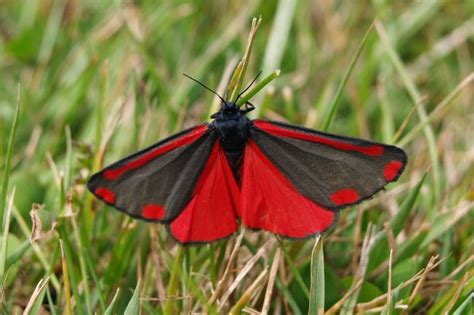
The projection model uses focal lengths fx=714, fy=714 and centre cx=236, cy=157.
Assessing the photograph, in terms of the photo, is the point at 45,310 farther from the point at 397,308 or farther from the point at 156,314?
the point at 397,308

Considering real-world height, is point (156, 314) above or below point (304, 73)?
below

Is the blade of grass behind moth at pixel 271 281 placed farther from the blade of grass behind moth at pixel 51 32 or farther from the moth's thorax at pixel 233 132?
the blade of grass behind moth at pixel 51 32

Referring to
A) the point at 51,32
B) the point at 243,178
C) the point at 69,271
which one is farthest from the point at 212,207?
the point at 51,32

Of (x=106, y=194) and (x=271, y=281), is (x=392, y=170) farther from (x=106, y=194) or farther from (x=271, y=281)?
(x=106, y=194)

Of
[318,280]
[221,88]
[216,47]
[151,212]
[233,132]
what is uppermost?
[216,47]

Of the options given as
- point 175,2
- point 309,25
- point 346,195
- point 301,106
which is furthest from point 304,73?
point 346,195

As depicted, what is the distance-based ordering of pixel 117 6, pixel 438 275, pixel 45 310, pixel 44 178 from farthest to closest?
pixel 117 6 → pixel 44 178 → pixel 438 275 → pixel 45 310
